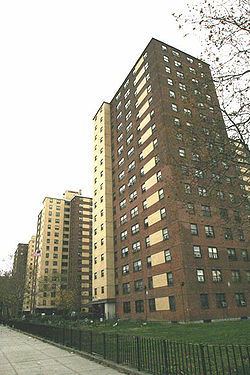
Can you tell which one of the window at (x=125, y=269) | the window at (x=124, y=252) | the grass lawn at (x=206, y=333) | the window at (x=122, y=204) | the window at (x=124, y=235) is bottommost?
the grass lawn at (x=206, y=333)

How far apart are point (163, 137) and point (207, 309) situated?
72.1ft

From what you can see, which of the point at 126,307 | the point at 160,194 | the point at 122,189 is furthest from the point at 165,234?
the point at 122,189

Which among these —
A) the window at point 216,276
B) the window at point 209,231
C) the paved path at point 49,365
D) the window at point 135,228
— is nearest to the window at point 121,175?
the window at point 135,228

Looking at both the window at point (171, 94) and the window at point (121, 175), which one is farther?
the window at point (121, 175)

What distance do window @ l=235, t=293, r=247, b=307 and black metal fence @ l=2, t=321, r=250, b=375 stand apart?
22.8m

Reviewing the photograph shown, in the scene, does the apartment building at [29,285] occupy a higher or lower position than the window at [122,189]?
lower

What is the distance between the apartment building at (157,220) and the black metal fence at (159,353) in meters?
11.9

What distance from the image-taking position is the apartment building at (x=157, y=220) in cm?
3238

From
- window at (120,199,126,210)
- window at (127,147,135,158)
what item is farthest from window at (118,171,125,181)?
window at (120,199,126,210)

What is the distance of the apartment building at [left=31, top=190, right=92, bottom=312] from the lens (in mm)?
84875

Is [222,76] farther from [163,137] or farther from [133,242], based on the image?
[133,242]

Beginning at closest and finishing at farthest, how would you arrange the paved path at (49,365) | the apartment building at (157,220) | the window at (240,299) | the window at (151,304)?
1. the paved path at (49,365)
2. the apartment building at (157,220)
3. the window at (240,299)
4. the window at (151,304)

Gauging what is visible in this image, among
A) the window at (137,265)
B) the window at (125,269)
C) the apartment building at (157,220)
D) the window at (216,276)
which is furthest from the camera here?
the window at (125,269)

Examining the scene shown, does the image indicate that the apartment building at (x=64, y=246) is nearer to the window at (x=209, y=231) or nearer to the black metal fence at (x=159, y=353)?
the window at (x=209, y=231)
